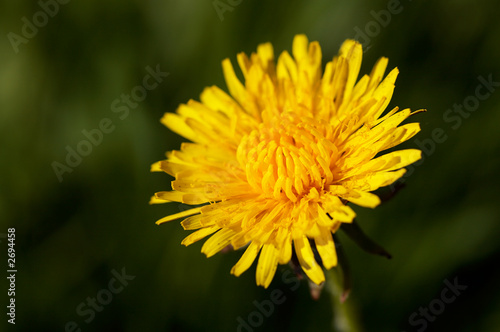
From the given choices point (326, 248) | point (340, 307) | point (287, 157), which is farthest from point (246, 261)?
point (340, 307)

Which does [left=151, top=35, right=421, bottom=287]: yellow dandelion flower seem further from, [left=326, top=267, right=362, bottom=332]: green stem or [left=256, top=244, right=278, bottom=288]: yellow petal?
[left=326, top=267, right=362, bottom=332]: green stem

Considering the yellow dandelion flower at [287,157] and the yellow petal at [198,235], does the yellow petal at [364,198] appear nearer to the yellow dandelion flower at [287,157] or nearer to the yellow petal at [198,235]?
the yellow dandelion flower at [287,157]

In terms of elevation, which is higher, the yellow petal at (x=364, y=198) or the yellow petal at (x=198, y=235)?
the yellow petal at (x=198, y=235)

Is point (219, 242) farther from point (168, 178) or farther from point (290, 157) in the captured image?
point (168, 178)

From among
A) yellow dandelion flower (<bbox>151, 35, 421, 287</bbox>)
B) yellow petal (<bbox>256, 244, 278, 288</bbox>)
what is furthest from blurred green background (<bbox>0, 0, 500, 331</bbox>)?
yellow petal (<bbox>256, 244, 278, 288</bbox>)

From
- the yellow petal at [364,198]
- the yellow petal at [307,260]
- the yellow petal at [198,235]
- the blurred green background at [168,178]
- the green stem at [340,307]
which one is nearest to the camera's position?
the yellow petal at [364,198]

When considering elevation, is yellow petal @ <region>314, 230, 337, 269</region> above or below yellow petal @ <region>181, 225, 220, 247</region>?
below

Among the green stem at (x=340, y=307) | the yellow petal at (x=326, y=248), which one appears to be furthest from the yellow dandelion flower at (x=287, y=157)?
the green stem at (x=340, y=307)

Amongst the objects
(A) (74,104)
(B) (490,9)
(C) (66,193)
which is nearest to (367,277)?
(B) (490,9)
